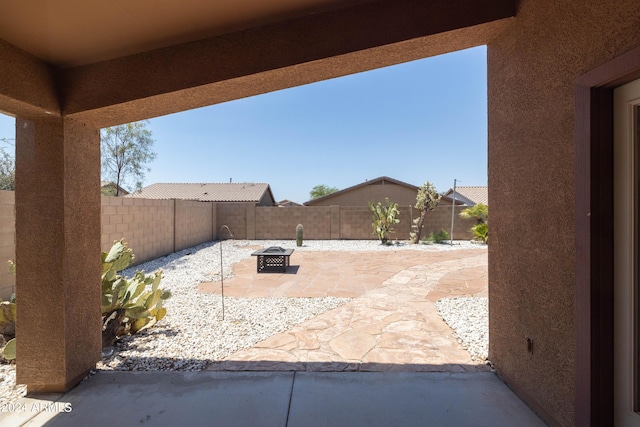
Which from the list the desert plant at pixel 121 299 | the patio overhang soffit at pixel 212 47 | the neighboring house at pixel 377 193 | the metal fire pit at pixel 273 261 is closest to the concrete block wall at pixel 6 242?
the desert plant at pixel 121 299

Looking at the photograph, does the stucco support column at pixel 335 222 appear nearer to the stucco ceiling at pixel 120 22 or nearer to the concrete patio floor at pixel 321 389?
the concrete patio floor at pixel 321 389

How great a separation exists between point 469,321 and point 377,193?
64.1ft

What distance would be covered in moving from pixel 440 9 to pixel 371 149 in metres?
23.8

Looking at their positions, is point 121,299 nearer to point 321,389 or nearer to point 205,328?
point 205,328

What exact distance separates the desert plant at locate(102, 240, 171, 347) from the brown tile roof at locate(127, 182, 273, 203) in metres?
22.6

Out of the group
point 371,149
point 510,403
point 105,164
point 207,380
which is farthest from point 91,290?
point 371,149

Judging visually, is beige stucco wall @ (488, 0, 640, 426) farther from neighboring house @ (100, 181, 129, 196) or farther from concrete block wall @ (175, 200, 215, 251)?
neighboring house @ (100, 181, 129, 196)

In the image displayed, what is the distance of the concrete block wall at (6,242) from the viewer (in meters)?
3.78

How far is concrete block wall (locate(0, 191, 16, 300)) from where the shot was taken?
3783 millimetres

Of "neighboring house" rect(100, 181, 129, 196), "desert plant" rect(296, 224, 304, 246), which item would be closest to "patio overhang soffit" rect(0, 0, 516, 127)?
"desert plant" rect(296, 224, 304, 246)

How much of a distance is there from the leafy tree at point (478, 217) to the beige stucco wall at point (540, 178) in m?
11.1

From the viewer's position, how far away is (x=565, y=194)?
1.84m

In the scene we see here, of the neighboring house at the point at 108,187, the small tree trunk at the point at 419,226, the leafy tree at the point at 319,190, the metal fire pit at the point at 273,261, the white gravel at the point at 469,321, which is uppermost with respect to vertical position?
the leafy tree at the point at 319,190

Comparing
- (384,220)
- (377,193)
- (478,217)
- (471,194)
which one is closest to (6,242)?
(384,220)
